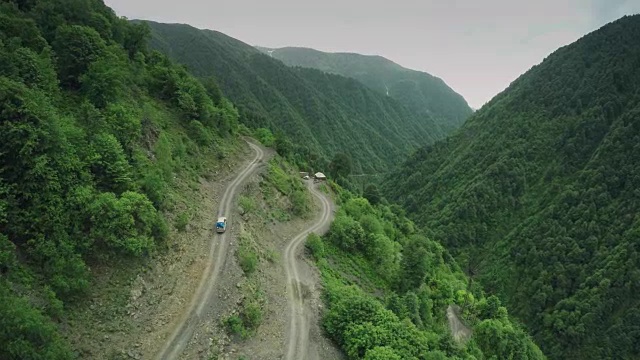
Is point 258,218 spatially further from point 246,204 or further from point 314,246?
point 314,246

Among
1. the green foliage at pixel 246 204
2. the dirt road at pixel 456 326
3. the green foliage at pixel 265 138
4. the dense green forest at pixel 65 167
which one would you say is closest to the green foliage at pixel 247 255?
the green foliage at pixel 246 204

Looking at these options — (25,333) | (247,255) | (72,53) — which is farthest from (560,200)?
(25,333)

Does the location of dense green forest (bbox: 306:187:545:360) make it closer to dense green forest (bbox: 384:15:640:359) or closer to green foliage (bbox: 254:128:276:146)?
green foliage (bbox: 254:128:276:146)

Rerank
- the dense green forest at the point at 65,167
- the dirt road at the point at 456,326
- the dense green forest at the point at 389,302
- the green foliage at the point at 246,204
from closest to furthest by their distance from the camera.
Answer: the dense green forest at the point at 65,167
the dense green forest at the point at 389,302
the green foliage at the point at 246,204
the dirt road at the point at 456,326

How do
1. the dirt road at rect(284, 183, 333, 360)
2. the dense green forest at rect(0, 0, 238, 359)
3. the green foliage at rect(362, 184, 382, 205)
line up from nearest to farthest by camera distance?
the dense green forest at rect(0, 0, 238, 359) → the dirt road at rect(284, 183, 333, 360) → the green foliage at rect(362, 184, 382, 205)

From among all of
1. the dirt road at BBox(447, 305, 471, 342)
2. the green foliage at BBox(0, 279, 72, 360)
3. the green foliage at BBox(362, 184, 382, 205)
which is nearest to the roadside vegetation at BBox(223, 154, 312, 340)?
the green foliage at BBox(0, 279, 72, 360)

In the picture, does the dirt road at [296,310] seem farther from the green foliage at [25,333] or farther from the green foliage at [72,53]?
the green foliage at [72,53]
